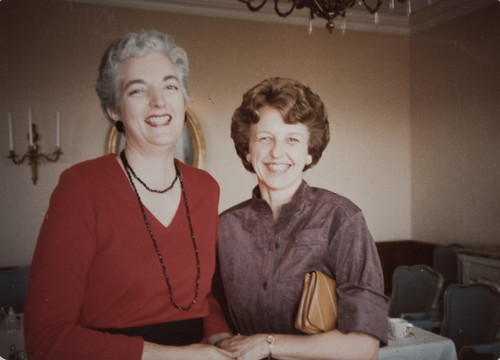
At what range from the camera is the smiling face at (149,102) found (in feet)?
3.69

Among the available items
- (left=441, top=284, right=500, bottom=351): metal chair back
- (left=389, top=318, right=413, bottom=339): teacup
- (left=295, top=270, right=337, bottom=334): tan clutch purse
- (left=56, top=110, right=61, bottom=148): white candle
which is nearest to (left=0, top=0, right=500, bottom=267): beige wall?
(left=56, top=110, right=61, bottom=148): white candle

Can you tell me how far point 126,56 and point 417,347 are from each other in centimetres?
192

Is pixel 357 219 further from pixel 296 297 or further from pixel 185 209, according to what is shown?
pixel 185 209

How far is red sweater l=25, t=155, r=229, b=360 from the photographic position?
104cm

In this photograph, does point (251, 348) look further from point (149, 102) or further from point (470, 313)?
point (470, 313)

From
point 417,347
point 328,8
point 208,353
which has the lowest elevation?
point 417,347

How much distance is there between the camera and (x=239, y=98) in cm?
129

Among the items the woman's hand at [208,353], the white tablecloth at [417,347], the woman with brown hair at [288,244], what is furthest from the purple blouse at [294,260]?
the white tablecloth at [417,347]

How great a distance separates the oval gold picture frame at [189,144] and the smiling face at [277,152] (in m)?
0.14

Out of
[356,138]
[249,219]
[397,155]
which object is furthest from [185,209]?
[397,155]

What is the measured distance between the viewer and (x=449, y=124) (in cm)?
152

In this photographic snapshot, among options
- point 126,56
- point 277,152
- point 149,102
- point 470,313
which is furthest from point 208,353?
point 470,313

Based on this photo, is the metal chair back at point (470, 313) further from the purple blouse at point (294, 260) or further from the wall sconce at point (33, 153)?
the wall sconce at point (33, 153)

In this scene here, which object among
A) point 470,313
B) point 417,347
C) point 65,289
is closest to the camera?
point 65,289
